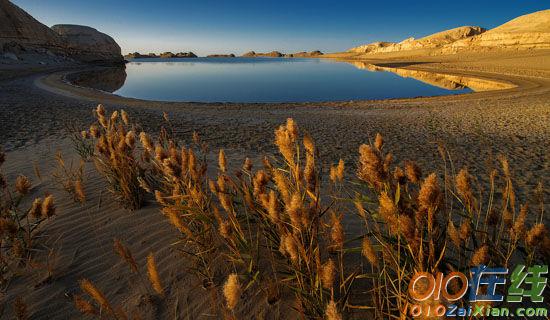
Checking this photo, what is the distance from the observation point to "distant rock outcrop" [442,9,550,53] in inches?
2005

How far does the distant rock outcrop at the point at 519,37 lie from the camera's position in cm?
5094

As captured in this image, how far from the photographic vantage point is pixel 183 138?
9.04 metres

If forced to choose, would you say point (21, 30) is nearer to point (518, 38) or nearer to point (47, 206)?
point (47, 206)

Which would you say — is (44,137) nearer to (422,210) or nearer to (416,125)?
(422,210)

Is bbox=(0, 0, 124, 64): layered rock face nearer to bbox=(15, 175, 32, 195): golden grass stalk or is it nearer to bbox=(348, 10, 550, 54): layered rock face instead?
bbox=(15, 175, 32, 195): golden grass stalk

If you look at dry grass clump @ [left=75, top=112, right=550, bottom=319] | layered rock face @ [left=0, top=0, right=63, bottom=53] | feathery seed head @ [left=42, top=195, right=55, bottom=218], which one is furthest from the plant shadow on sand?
layered rock face @ [left=0, top=0, right=63, bottom=53]

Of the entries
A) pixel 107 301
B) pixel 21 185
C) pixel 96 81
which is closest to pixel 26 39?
pixel 96 81

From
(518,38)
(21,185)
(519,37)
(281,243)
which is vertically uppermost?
(519,37)

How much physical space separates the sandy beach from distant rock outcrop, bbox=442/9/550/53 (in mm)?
48370

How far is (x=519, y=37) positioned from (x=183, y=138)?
2798 inches

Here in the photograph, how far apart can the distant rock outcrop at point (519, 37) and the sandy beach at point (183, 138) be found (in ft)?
159

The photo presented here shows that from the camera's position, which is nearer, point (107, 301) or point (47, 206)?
point (107, 301)

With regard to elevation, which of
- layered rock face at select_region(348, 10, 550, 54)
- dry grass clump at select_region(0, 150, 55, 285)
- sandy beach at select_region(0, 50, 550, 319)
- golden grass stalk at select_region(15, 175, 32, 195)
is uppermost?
layered rock face at select_region(348, 10, 550, 54)

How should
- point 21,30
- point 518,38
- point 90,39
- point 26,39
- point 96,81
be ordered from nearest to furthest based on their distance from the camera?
point 96,81 < point 26,39 < point 21,30 < point 518,38 < point 90,39
